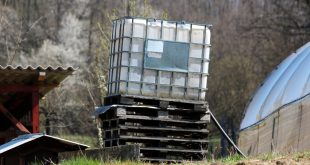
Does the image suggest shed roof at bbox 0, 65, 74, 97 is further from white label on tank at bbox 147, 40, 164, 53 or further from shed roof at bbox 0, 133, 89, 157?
white label on tank at bbox 147, 40, 164, 53

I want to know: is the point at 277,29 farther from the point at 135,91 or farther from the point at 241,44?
the point at 135,91

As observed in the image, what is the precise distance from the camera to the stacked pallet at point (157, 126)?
13867 mm

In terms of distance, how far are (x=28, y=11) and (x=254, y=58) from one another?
1979cm

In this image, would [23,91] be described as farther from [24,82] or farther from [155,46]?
[155,46]

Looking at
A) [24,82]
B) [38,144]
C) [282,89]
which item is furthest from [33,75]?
[282,89]

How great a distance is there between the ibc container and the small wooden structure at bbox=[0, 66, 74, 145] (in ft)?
4.10

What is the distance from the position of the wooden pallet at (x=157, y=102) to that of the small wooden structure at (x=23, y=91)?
123 centimetres

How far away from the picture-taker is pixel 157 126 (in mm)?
14250

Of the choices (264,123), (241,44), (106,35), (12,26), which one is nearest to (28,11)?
(12,26)

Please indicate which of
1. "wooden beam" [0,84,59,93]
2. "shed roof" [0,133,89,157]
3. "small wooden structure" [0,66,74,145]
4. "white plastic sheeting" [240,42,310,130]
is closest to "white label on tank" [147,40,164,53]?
"small wooden structure" [0,66,74,145]

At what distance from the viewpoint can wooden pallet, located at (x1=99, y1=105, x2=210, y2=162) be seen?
13.9 metres

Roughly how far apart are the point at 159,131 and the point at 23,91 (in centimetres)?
353

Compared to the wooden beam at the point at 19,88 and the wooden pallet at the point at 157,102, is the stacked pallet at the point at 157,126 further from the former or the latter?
the wooden beam at the point at 19,88

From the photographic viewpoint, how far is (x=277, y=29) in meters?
45.0
